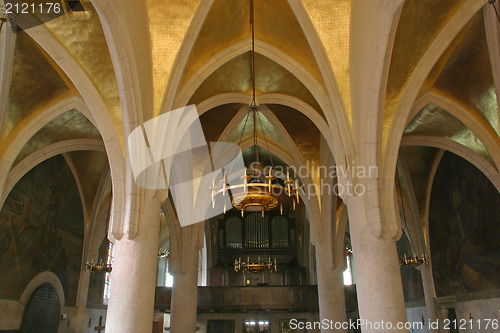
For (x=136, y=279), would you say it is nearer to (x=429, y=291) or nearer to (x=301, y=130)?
(x=301, y=130)

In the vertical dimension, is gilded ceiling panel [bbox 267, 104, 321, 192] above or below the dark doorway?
above

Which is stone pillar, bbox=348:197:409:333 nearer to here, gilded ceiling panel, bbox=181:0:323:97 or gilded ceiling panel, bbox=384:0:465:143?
gilded ceiling panel, bbox=384:0:465:143

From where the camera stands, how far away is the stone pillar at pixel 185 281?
12555mm

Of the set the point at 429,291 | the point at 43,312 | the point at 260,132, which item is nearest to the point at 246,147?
the point at 260,132

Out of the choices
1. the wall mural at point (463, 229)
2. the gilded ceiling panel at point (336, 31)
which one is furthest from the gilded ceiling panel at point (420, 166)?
the gilded ceiling panel at point (336, 31)

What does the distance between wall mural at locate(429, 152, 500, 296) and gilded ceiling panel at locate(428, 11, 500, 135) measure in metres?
2.64

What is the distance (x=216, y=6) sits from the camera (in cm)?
885

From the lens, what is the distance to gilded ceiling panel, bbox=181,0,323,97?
29.8 ft

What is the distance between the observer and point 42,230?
12734 mm

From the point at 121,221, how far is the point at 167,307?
10547mm

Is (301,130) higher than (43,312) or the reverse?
higher

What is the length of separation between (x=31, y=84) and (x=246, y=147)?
741 centimetres

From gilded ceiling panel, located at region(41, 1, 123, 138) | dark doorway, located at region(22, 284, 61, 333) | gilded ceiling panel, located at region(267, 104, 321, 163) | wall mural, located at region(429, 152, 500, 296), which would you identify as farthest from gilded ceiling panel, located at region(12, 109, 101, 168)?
wall mural, located at region(429, 152, 500, 296)

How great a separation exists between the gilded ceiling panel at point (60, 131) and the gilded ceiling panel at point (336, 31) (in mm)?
7613
